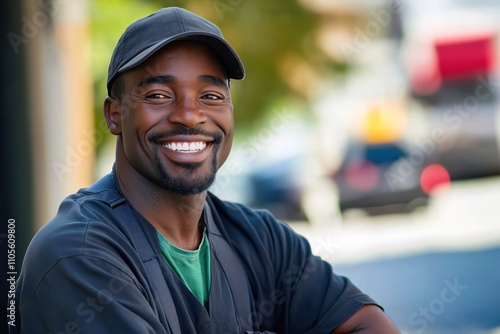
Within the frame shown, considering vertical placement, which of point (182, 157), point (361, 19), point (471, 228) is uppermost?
point (361, 19)

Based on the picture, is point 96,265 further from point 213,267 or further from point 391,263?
point 391,263

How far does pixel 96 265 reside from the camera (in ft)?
8.26

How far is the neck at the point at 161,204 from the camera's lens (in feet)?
9.53

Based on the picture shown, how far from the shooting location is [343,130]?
13641 millimetres

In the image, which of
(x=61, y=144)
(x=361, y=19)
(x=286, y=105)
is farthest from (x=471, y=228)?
(x=61, y=144)

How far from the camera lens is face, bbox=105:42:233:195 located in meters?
2.84

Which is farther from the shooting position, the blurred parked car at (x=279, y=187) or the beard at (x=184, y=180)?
the blurred parked car at (x=279, y=187)

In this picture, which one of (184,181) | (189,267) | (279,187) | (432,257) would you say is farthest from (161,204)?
(279,187)

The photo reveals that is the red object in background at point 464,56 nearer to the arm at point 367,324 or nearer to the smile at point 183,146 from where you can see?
the arm at point 367,324

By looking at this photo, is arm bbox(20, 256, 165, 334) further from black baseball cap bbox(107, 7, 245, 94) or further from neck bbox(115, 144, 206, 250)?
black baseball cap bbox(107, 7, 245, 94)

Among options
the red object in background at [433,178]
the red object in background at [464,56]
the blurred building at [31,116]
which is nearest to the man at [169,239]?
the blurred building at [31,116]

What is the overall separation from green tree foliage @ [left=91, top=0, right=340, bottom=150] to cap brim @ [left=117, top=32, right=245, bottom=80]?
4374 millimetres

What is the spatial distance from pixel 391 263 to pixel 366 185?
11.2 ft

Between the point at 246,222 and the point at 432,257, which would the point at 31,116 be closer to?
the point at 246,222
